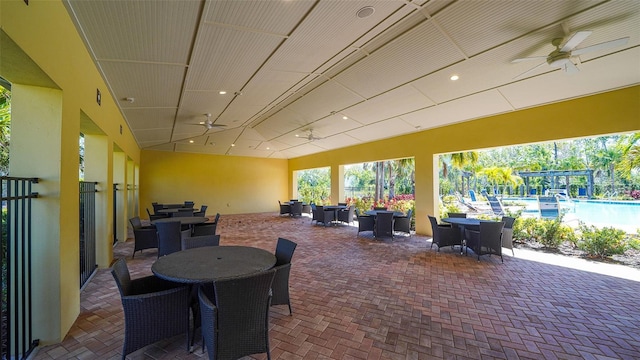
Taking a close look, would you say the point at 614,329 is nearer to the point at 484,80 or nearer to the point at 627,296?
the point at 627,296

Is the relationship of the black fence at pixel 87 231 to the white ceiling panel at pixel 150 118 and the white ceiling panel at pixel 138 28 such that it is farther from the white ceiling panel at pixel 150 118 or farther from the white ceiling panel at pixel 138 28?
the white ceiling panel at pixel 150 118

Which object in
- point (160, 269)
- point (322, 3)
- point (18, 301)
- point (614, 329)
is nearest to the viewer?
point (18, 301)

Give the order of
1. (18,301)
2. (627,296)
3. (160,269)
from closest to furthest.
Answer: (18,301) → (160,269) → (627,296)

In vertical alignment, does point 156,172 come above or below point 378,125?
below

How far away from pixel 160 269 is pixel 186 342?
29.4 inches

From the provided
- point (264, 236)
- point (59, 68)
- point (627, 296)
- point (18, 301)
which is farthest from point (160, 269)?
point (627, 296)

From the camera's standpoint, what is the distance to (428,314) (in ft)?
9.66

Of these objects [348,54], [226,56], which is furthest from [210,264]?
[348,54]

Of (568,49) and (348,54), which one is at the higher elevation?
(348,54)

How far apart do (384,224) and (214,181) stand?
9.51 metres

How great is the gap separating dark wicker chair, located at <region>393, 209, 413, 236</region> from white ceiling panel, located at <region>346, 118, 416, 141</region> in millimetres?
2671

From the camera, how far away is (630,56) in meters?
3.83

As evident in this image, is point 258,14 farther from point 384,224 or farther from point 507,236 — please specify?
point 507,236

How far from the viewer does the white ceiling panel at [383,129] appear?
7660 mm
